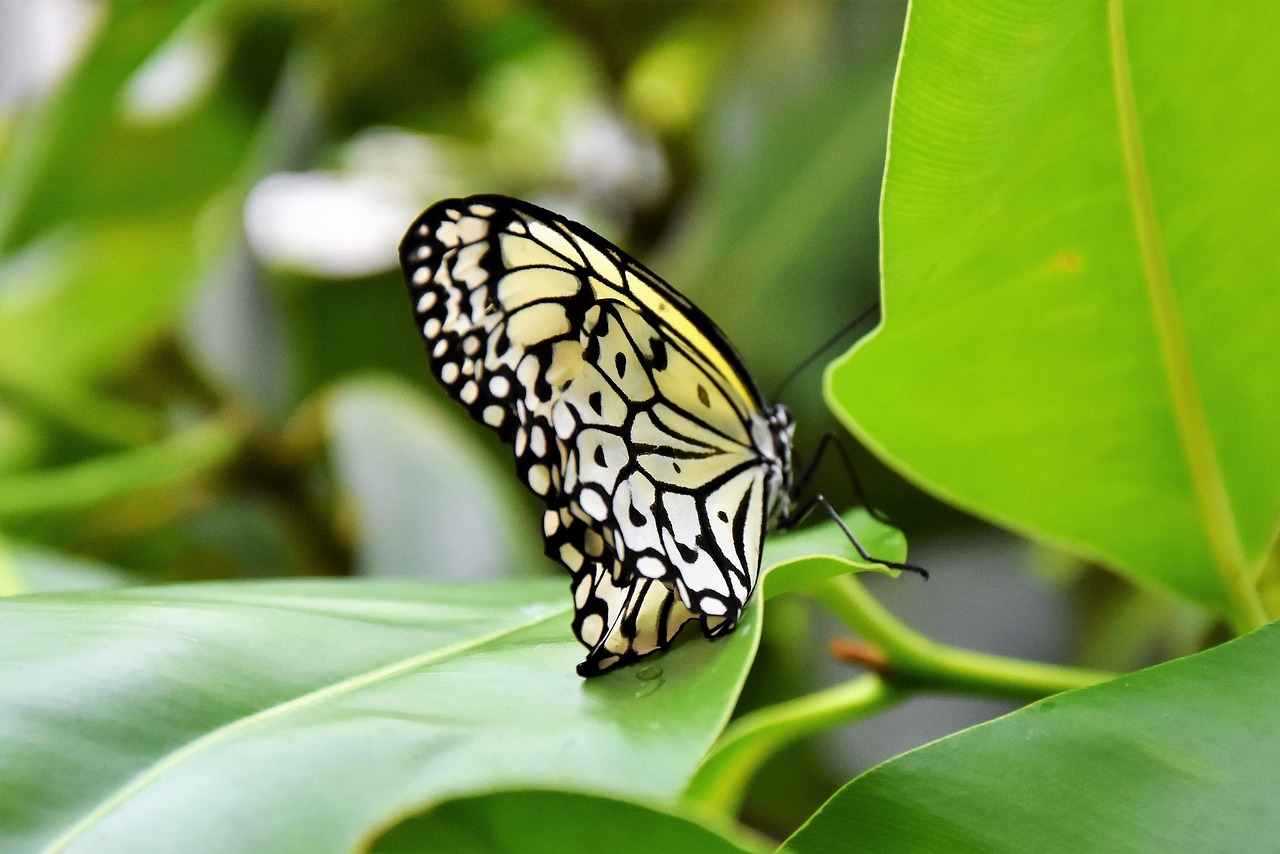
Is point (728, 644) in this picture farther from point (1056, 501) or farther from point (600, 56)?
point (600, 56)

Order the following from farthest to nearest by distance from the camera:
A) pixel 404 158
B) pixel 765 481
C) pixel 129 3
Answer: pixel 404 158 < pixel 129 3 < pixel 765 481

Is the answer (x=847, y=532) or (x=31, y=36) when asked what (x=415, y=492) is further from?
(x=31, y=36)

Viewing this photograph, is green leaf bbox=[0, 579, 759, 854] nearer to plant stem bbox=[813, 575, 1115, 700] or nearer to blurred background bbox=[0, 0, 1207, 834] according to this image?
plant stem bbox=[813, 575, 1115, 700]

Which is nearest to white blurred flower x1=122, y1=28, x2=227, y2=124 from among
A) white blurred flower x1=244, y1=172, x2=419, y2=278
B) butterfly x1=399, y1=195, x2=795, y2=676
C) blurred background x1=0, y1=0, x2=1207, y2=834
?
blurred background x1=0, y1=0, x2=1207, y2=834

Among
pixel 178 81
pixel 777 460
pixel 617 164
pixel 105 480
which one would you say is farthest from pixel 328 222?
pixel 777 460

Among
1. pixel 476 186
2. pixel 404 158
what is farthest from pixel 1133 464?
pixel 404 158
